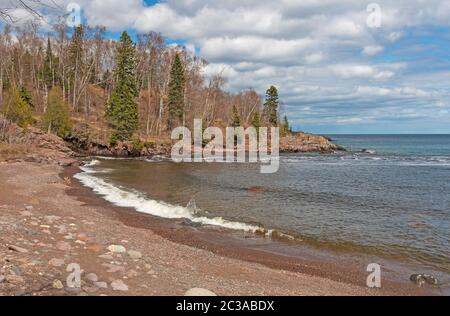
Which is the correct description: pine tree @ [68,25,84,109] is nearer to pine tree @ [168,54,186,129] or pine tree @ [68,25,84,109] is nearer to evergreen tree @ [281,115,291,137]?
pine tree @ [168,54,186,129]

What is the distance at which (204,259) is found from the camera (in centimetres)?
1185

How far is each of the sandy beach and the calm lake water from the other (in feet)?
12.0

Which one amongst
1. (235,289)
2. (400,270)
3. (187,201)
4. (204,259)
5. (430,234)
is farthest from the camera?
(187,201)

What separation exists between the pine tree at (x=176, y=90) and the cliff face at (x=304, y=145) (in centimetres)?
2927

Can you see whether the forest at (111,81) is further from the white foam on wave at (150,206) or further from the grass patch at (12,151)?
the white foam on wave at (150,206)

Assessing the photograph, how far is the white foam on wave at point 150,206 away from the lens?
18666mm

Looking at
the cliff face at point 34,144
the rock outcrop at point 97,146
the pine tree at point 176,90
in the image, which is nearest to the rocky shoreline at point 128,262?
the cliff face at point 34,144

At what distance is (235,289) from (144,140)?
5998 centimetres

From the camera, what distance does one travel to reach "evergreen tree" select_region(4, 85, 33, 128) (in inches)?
2015

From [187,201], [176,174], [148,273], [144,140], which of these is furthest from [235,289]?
[144,140]

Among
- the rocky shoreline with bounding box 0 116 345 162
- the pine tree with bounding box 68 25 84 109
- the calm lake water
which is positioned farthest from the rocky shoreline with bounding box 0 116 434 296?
the pine tree with bounding box 68 25 84 109

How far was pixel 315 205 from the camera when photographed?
2445 cm

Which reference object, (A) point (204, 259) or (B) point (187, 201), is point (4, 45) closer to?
(B) point (187, 201)
